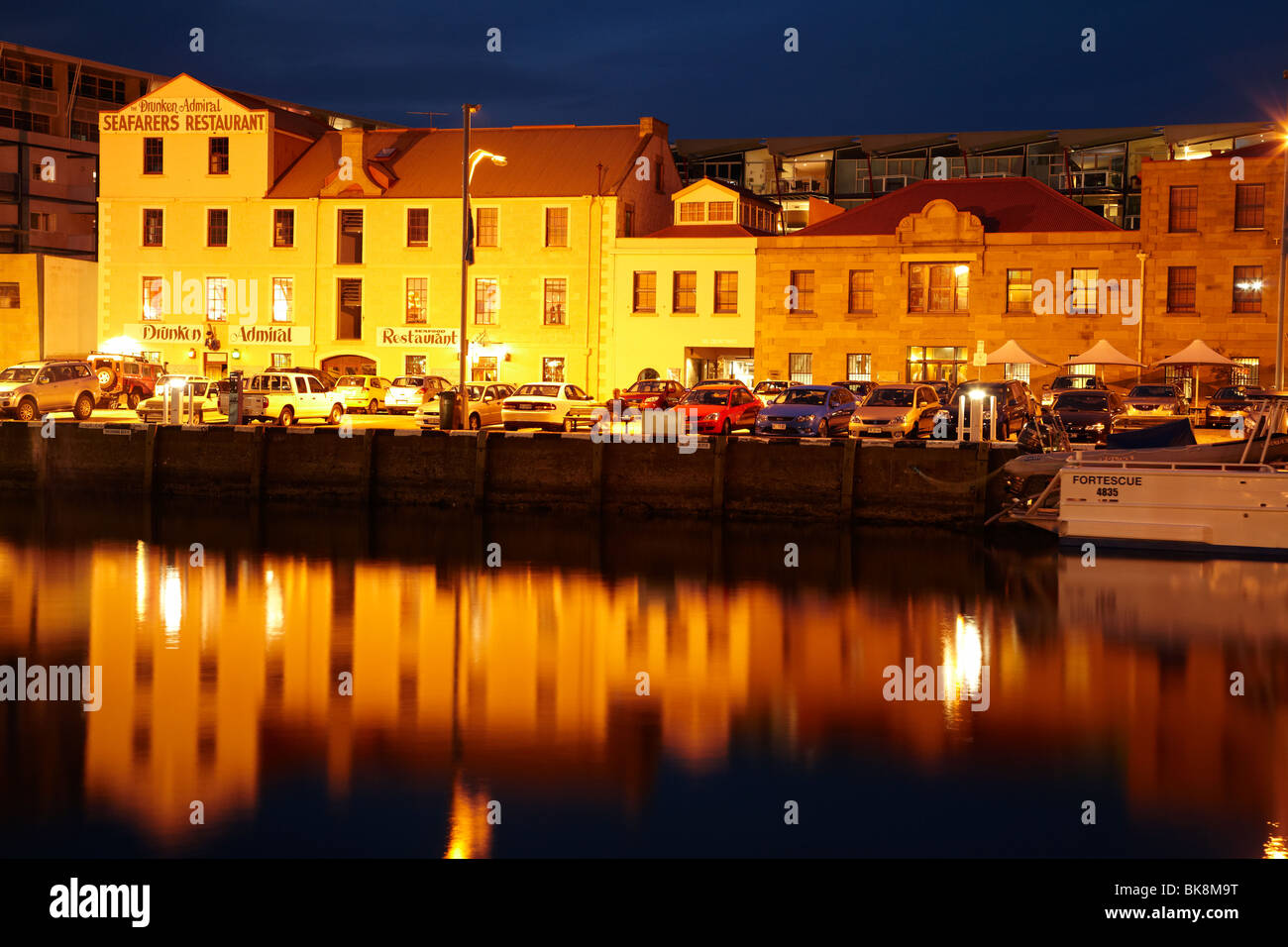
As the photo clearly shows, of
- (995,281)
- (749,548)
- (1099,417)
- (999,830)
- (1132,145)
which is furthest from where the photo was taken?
(1132,145)

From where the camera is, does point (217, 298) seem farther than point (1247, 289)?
Yes

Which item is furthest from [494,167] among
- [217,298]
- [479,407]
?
[479,407]

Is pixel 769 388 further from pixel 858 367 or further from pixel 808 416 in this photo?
pixel 808 416

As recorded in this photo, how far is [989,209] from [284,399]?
30.2 meters

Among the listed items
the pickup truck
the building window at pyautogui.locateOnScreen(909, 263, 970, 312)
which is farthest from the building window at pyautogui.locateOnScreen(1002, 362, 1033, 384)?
the pickup truck

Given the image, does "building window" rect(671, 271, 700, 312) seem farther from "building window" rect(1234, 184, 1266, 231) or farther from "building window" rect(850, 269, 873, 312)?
"building window" rect(1234, 184, 1266, 231)

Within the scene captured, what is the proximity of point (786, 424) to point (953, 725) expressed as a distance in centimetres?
2471

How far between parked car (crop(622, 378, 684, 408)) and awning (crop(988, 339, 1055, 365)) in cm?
1224

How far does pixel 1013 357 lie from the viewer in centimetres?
5450

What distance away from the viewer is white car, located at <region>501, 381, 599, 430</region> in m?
43.2

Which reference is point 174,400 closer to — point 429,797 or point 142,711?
point 142,711
